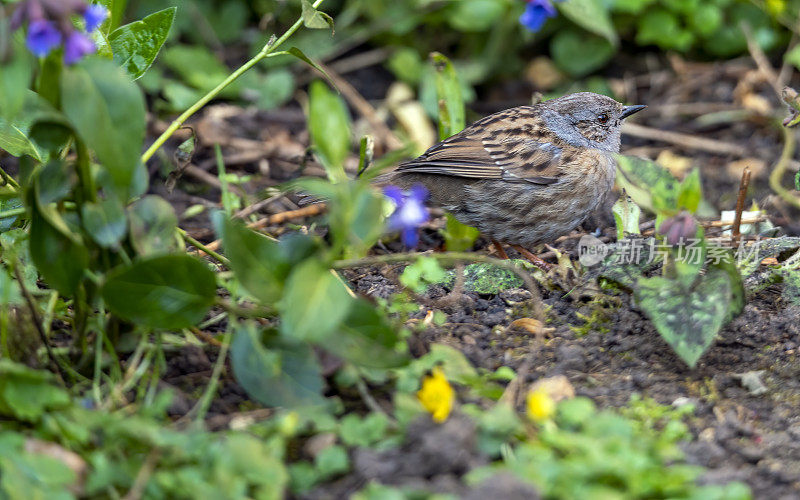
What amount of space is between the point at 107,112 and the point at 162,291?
0.56m

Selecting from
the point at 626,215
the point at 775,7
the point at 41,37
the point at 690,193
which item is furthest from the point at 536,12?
the point at 775,7

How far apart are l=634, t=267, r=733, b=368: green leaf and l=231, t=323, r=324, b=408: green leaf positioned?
1.20 m

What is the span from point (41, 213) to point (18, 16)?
58 cm

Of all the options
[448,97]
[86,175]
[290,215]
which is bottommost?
[290,215]

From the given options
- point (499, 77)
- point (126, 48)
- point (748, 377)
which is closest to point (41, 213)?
point (126, 48)

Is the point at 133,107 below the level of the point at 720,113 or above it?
above

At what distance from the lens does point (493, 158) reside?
4.84m

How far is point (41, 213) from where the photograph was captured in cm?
267

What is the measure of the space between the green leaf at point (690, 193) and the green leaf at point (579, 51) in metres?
3.88

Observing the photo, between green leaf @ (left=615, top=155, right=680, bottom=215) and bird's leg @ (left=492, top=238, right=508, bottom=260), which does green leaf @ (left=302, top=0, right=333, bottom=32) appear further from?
bird's leg @ (left=492, top=238, right=508, bottom=260)

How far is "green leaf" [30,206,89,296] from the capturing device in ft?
8.93

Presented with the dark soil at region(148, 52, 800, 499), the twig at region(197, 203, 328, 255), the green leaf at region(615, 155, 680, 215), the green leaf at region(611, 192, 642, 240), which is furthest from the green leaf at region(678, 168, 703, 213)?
the twig at region(197, 203, 328, 255)

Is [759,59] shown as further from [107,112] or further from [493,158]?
[107,112]

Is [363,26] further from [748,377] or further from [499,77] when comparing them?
[748,377]
